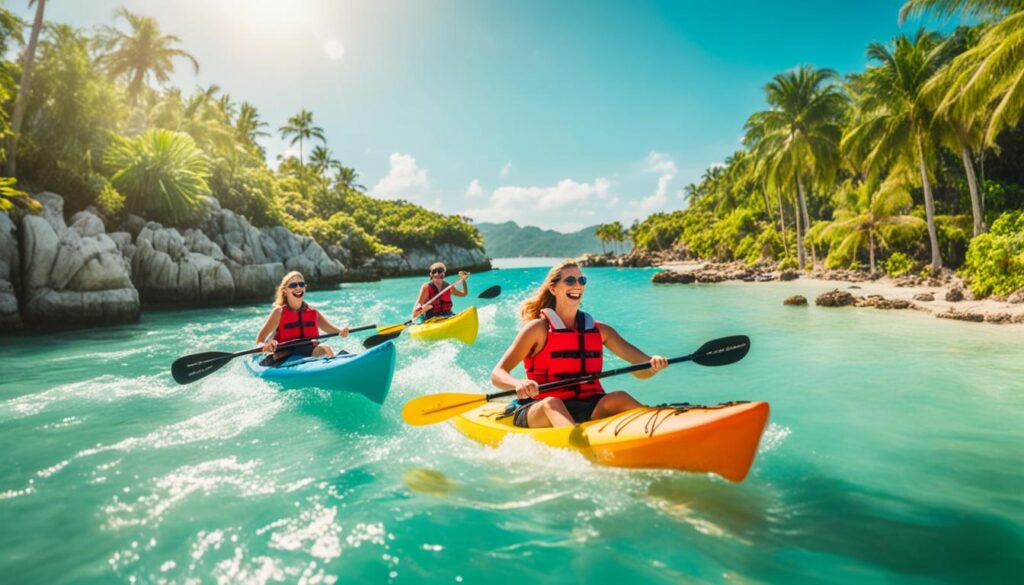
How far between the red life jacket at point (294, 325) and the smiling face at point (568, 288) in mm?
4261

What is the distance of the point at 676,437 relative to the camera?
10.1 feet

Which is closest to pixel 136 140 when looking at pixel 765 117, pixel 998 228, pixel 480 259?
pixel 998 228

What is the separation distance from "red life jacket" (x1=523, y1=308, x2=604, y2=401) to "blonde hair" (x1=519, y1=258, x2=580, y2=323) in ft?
0.72

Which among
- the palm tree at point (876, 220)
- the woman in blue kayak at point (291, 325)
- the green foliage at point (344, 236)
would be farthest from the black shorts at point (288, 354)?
the green foliage at point (344, 236)

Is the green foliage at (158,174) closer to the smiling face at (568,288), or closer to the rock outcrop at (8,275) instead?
the rock outcrop at (8,275)

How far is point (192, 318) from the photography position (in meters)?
15.9

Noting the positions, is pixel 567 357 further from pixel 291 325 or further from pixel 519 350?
pixel 291 325

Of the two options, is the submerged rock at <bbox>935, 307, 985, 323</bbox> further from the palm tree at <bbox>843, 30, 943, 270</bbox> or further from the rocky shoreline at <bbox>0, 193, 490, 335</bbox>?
the rocky shoreline at <bbox>0, 193, 490, 335</bbox>

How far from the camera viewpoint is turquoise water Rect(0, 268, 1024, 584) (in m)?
2.73

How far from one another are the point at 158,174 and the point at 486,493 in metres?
22.5

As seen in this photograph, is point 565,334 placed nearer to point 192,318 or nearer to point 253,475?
point 253,475

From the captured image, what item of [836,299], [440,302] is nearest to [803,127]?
[836,299]

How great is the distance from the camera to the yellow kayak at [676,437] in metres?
2.92

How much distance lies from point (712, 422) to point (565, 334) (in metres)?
1.32
